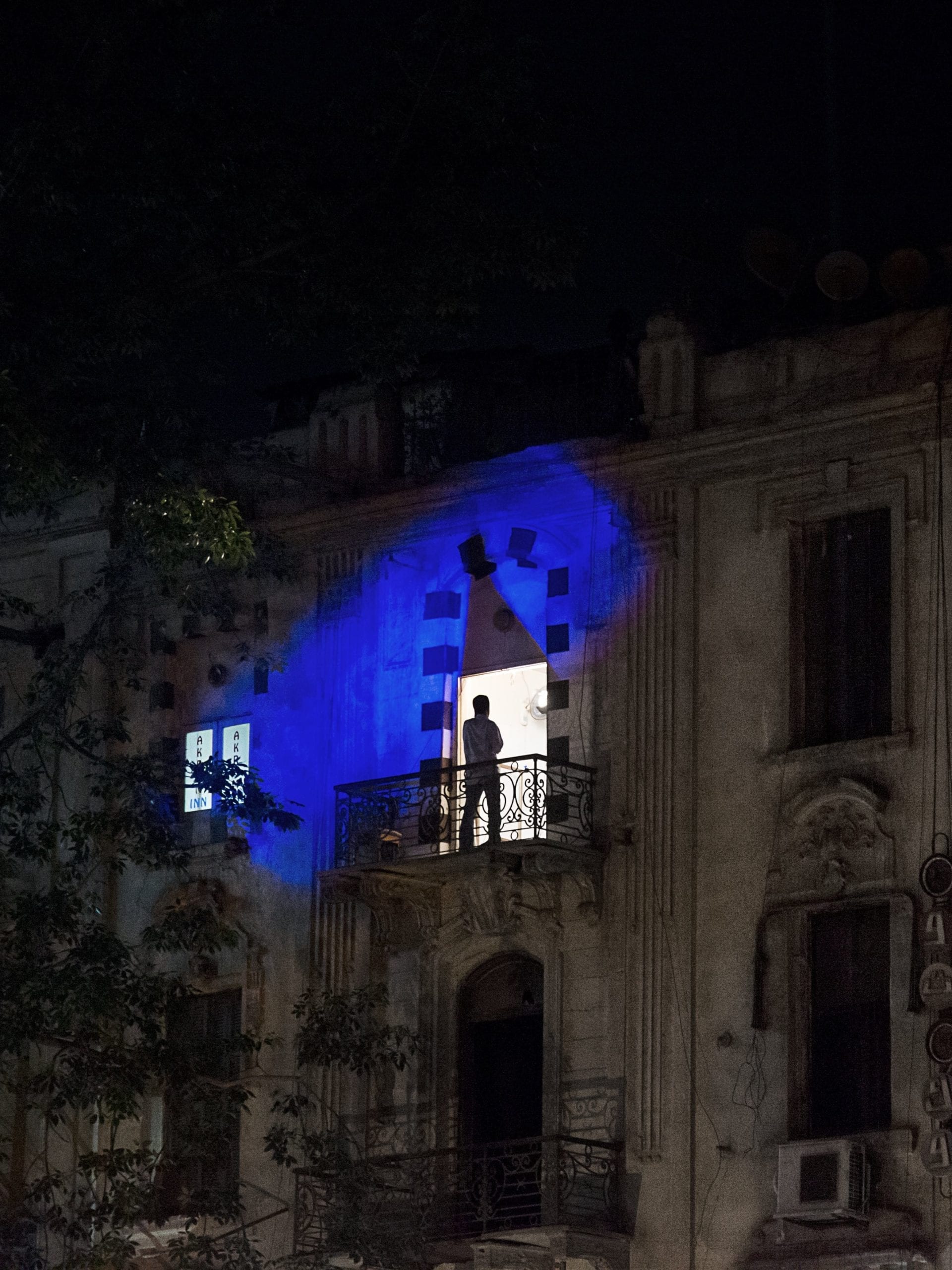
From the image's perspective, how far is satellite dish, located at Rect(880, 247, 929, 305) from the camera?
2989cm

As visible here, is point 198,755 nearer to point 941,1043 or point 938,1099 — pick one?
point 941,1043

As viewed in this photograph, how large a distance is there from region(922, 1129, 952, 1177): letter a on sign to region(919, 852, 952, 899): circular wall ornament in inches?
75.1

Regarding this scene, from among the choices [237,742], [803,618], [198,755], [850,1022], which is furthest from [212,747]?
[850,1022]

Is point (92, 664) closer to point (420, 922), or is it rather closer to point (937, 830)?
point (420, 922)

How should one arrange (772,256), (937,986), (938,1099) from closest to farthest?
(938,1099) < (937,986) < (772,256)

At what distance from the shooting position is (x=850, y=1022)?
28875mm

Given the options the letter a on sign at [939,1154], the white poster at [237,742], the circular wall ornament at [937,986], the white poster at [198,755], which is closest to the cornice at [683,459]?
the white poster at [237,742]

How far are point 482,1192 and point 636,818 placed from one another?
11.3ft

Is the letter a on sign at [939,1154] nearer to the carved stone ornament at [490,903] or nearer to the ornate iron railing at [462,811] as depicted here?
the ornate iron railing at [462,811]

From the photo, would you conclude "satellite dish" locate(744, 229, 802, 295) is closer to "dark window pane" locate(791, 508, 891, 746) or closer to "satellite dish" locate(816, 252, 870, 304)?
"satellite dish" locate(816, 252, 870, 304)

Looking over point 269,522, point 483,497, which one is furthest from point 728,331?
point 269,522

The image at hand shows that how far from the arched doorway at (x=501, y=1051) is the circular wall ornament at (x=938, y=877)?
13.5ft

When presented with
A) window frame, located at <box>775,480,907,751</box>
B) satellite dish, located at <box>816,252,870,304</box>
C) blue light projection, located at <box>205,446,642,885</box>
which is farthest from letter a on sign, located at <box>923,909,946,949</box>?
satellite dish, located at <box>816,252,870,304</box>

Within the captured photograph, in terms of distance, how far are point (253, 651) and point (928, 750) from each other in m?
7.44
